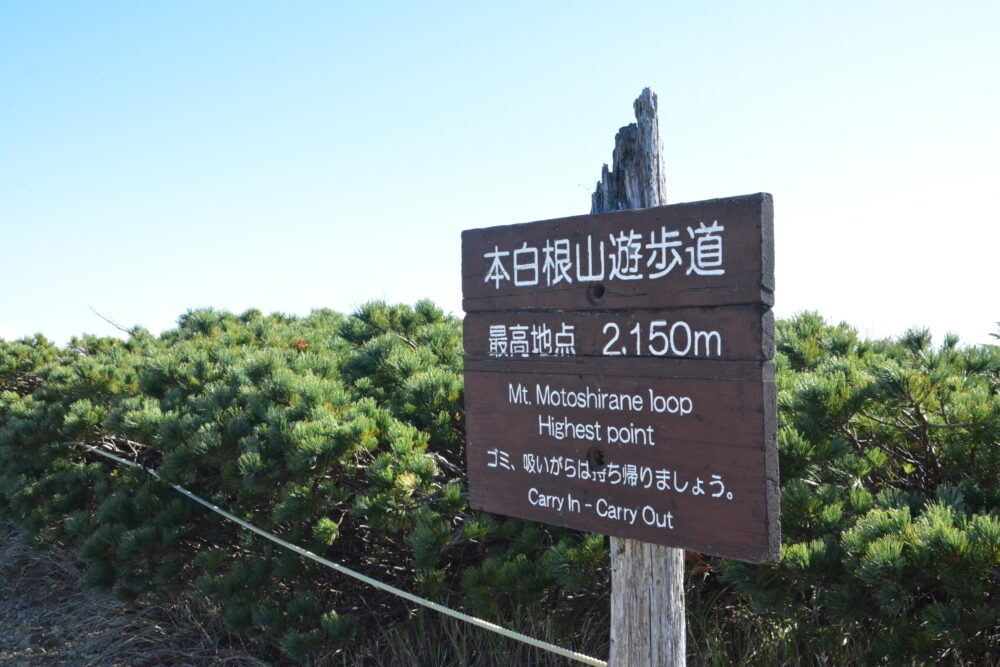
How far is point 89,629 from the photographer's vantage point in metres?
5.15

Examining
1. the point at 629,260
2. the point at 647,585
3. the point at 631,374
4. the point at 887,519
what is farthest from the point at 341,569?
the point at 887,519

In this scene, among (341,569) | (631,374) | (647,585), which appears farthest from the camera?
(341,569)

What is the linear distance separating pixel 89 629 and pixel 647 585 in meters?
4.00

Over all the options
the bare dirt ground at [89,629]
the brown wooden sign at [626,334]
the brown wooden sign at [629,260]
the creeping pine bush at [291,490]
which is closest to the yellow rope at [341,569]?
the creeping pine bush at [291,490]

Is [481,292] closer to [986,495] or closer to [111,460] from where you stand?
[986,495]

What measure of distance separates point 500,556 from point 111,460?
3317mm

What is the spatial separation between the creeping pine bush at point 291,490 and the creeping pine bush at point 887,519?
0.75 m

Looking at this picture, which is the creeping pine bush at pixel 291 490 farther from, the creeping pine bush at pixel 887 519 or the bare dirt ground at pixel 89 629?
the creeping pine bush at pixel 887 519

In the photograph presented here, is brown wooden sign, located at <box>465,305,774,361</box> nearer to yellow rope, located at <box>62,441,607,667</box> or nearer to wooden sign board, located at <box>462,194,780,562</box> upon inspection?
wooden sign board, located at <box>462,194,780,562</box>

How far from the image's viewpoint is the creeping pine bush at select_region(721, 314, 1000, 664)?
259 cm

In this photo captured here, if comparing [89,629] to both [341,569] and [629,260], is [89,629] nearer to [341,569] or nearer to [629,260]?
[341,569]

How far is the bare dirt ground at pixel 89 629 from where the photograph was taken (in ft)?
15.3

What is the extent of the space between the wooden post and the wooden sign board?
0.19 meters

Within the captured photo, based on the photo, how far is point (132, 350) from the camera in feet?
25.0
